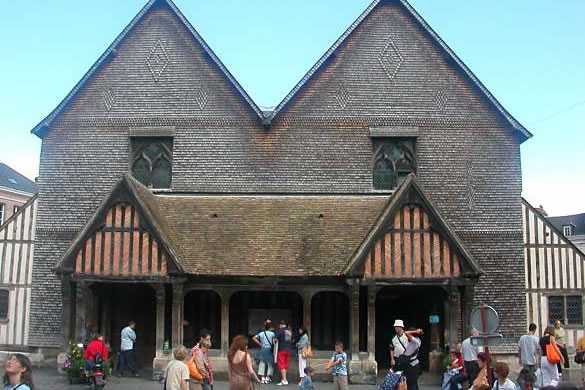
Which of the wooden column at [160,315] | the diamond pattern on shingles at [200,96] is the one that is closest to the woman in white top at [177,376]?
the wooden column at [160,315]

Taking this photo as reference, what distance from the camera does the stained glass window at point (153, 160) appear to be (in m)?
23.1

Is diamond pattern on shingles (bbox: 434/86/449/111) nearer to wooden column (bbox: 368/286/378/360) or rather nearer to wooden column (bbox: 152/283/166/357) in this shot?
wooden column (bbox: 368/286/378/360)

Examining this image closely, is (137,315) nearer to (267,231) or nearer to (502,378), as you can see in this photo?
(267,231)

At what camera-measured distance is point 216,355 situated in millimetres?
20078

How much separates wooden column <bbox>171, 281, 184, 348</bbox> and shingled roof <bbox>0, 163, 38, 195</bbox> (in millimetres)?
37077

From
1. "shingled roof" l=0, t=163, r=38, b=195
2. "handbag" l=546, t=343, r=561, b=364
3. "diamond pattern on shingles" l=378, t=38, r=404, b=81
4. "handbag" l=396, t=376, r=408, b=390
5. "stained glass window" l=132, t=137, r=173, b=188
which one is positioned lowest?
"handbag" l=396, t=376, r=408, b=390

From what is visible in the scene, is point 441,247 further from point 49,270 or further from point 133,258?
point 49,270

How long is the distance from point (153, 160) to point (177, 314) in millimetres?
6165

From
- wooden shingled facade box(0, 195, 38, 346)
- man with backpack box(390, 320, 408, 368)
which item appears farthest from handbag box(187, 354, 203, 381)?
wooden shingled facade box(0, 195, 38, 346)

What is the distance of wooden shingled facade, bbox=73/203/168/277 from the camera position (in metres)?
19.1

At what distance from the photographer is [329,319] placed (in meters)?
21.6

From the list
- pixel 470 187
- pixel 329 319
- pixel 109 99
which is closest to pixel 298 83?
pixel 109 99

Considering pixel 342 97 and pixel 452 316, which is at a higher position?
pixel 342 97

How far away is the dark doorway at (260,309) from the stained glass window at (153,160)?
4.76 m
